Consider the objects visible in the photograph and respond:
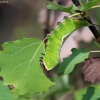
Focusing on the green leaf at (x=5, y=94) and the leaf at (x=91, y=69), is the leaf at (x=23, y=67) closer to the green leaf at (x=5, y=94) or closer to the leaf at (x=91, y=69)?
the leaf at (x=91, y=69)

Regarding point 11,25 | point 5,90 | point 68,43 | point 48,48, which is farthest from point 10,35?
point 48,48

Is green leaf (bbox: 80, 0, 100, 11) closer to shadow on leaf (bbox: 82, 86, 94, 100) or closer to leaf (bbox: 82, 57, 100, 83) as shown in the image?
leaf (bbox: 82, 57, 100, 83)

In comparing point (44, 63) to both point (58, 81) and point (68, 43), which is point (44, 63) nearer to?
point (58, 81)

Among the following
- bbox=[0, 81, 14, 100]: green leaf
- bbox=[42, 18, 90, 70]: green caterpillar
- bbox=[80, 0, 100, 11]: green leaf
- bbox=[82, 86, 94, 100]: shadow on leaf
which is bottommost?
bbox=[82, 86, 94, 100]: shadow on leaf

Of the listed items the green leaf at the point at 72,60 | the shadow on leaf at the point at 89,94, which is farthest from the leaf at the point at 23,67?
the shadow on leaf at the point at 89,94

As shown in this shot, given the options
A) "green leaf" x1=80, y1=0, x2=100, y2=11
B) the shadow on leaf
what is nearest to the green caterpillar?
"green leaf" x1=80, y1=0, x2=100, y2=11
